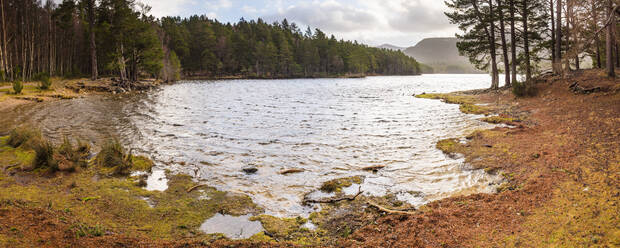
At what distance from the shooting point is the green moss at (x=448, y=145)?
11608mm

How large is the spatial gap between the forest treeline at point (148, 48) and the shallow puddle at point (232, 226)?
36.4m

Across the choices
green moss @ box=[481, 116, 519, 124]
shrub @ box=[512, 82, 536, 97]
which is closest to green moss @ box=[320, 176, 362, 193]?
green moss @ box=[481, 116, 519, 124]

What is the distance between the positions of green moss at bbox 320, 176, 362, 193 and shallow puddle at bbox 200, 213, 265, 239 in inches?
92.7

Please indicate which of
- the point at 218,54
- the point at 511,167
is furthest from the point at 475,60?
the point at 218,54

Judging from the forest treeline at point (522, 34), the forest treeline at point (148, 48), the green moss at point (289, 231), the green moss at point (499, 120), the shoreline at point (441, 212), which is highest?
the forest treeline at point (148, 48)

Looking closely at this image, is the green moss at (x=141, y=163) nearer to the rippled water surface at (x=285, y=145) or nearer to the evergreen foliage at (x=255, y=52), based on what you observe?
the rippled water surface at (x=285, y=145)

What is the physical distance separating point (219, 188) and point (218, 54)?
4245 inches

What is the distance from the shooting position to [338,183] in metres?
8.66

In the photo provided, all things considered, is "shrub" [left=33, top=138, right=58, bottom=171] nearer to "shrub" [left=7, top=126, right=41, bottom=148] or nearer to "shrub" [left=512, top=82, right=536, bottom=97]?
"shrub" [left=7, top=126, right=41, bottom=148]

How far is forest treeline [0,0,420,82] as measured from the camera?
41406mm

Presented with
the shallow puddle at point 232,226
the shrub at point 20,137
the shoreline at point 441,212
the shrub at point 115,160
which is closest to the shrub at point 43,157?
the shoreline at point 441,212

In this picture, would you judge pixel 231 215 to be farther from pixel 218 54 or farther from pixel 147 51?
pixel 218 54

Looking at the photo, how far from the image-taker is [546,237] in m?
4.84

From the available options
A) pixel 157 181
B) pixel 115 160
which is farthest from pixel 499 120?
pixel 115 160
